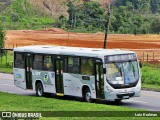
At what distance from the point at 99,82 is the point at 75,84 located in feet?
6.27

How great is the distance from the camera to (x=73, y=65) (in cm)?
2792

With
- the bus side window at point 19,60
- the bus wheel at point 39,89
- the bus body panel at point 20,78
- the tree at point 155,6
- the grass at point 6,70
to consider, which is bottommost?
the grass at point 6,70

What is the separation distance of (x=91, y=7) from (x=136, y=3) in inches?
1271

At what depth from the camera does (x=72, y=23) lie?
346 ft

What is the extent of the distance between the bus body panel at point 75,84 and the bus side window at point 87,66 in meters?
0.28

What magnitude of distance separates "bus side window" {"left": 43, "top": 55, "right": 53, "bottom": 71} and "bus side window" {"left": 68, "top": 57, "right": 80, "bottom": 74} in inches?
57.1

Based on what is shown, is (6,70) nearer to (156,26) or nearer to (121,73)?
(121,73)

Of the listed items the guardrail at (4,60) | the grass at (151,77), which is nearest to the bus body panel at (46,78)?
the grass at (151,77)

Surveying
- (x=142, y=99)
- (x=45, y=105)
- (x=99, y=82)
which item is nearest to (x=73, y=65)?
(x=99, y=82)

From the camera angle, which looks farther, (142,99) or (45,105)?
(142,99)

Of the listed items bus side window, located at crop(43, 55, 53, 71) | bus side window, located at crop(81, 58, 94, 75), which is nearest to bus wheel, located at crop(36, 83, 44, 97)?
bus side window, located at crop(43, 55, 53, 71)

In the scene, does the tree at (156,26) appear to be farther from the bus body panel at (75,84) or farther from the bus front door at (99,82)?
the bus front door at (99,82)

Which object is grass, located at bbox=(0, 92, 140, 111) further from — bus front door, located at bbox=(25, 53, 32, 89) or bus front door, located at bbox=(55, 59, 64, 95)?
bus front door, located at bbox=(25, 53, 32, 89)

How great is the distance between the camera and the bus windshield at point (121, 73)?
25.9 metres
